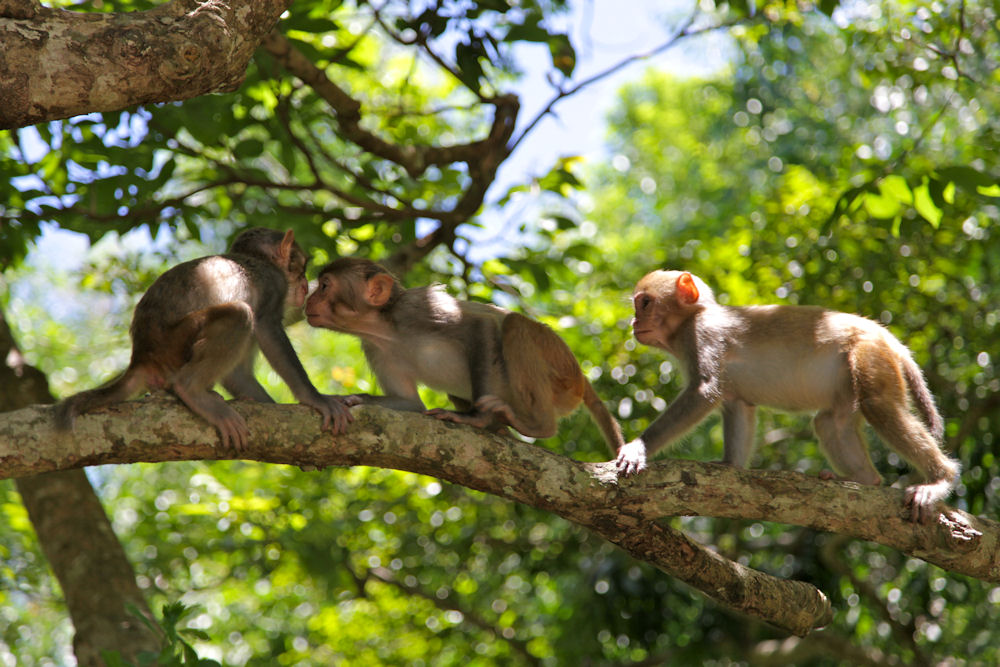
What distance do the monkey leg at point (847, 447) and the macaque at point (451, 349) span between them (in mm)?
1104

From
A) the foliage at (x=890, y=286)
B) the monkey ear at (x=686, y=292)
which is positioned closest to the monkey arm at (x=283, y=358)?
Answer: the monkey ear at (x=686, y=292)

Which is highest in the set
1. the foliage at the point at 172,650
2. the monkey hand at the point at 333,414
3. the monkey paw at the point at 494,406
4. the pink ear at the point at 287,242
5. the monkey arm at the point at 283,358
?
the pink ear at the point at 287,242

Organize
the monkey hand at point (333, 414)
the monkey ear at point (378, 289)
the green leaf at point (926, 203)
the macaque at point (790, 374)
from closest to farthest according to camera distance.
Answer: the monkey hand at point (333, 414), the macaque at point (790, 374), the monkey ear at point (378, 289), the green leaf at point (926, 203)

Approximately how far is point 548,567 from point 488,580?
30.7 inches

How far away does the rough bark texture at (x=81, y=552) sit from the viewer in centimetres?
495

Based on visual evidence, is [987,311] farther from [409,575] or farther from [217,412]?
[217,412]

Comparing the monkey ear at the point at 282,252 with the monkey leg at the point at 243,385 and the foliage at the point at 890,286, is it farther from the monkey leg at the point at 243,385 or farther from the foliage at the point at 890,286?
the foliage at the point at 890,286

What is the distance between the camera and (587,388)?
482 cm

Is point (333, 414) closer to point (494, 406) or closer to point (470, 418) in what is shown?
point (470, 418)

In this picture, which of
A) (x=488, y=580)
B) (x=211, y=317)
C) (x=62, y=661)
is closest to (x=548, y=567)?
(x=488, y=580)

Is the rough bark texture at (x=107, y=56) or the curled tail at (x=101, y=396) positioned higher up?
the rough bark texture at (x=107, y=56)

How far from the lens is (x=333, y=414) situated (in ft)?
11.9

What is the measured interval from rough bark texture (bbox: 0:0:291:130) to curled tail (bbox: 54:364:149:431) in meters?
1.04

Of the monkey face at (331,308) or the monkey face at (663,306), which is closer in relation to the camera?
the monkey face at (331,308)
